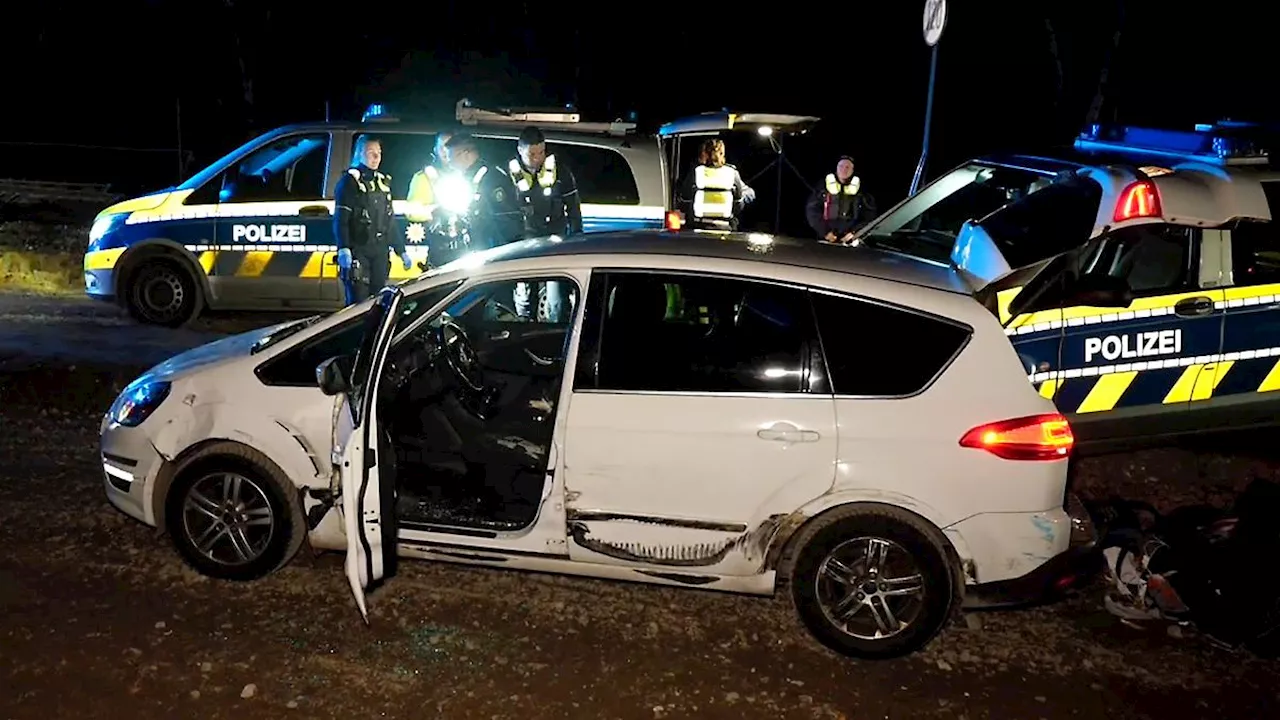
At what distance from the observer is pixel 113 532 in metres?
5.59

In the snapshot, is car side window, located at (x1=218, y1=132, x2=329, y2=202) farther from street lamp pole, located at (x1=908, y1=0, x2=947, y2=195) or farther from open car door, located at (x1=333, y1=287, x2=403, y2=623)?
open car door, located at (x1=333, y1=287, x2=403, y2=623)

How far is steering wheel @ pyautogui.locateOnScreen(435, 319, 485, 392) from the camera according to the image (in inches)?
221

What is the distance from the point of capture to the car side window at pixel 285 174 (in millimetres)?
9641

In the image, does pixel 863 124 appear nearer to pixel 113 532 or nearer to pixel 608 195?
pixel 608 195

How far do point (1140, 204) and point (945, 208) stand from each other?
96.6 inches

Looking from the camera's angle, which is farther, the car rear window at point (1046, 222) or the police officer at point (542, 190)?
the police officer at point (542, 190)

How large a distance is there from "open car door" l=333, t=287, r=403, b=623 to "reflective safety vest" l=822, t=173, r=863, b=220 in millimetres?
6504

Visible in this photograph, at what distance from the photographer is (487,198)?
8.69 meters

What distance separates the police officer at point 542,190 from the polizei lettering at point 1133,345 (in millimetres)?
4070

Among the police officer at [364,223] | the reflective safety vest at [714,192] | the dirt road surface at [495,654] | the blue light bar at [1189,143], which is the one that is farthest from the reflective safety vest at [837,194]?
the dirt road surface at [495,654]

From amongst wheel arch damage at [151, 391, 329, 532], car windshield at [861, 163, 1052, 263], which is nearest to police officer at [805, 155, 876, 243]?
car windshield at [861, 163, 1052, 263]

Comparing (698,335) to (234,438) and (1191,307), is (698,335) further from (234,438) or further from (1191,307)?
(1191,307)

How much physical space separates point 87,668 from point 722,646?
238 centimetres

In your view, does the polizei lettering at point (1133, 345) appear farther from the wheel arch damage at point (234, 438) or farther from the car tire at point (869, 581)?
the wheel arch damage at point (234, 438)
